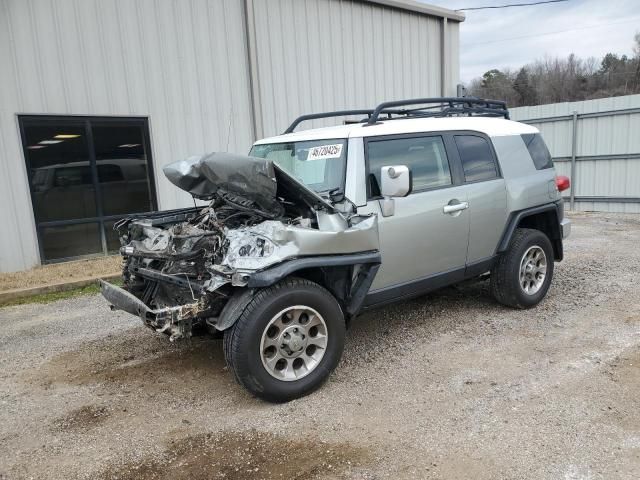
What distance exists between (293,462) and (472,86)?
56.9 meters

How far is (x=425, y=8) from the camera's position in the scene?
482 inches

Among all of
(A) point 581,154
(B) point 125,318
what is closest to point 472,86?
(A) point 581,154

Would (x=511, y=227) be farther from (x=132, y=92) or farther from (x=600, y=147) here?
(x=600, y=147)

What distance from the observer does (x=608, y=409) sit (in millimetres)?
3395

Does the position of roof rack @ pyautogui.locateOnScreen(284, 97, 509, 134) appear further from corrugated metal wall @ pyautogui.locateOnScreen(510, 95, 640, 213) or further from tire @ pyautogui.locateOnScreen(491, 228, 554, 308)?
corrugated metal wall @ pyautogui.locateOnScreen(510, 95, 640, 213)

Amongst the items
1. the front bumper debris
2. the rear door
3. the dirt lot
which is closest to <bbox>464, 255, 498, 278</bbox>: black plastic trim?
the rear door

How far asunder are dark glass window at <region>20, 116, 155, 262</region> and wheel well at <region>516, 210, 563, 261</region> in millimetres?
6356

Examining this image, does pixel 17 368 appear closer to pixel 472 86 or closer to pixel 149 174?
pixel 149 174

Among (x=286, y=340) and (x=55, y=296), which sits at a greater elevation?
(x=286, y=340)

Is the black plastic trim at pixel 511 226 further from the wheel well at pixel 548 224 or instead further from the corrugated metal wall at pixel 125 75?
the corrugated metal wall at pixel 125 75

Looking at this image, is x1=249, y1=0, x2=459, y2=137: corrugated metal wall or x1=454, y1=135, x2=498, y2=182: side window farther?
x1=249, y1=0, x2=459, y2=137: corrugated metal wall

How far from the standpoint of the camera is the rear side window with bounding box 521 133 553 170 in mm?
5473

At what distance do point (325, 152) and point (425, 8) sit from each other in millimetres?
9577

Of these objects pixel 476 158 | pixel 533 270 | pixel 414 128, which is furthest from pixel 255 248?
pixel 533 270
